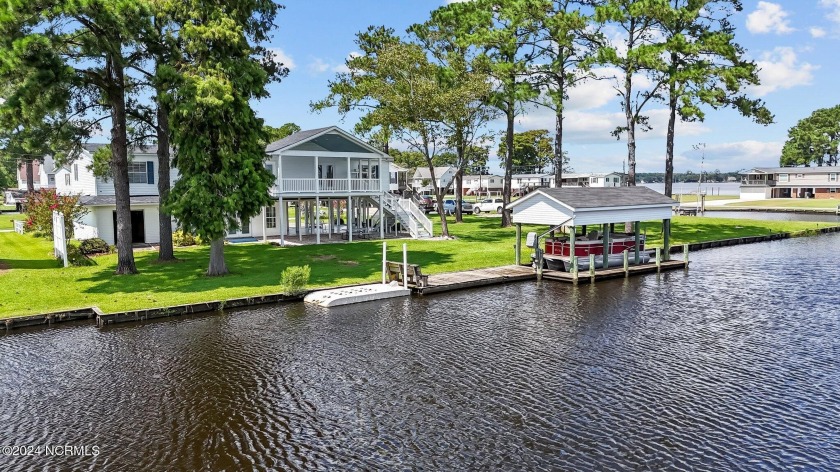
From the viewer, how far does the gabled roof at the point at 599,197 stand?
27.2 metres

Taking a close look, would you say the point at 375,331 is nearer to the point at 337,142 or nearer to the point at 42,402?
the point at 42,402

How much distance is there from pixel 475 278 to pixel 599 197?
25.1 feet

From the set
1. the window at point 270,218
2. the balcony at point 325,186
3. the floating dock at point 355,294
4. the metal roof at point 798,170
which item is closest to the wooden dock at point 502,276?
the floating dock at point 355,294

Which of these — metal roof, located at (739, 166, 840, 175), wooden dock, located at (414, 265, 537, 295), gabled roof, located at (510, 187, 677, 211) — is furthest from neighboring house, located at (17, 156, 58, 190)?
metal roof, located at (739, 166, 840, 175)

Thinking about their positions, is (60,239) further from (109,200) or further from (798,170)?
(798,170)

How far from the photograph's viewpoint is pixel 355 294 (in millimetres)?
22938

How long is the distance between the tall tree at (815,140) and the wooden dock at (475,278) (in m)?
128

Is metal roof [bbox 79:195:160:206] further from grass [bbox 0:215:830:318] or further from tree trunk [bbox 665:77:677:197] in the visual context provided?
tree trunk [bbox 665:77:677:197]

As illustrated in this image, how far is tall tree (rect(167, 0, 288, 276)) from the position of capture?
23.5 m

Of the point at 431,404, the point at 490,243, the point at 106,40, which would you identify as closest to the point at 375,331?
the point at 431,404

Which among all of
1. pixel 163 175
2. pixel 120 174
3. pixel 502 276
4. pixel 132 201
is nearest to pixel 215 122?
pixel 120 174

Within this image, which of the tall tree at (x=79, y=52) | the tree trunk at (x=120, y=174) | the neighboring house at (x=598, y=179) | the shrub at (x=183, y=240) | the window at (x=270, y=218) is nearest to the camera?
the tall tree at (x=79, y=52)

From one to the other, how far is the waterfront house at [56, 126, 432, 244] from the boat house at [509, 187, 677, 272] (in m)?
13.7

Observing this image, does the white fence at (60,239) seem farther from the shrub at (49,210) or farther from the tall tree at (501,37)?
the tall tree at (501,37)
